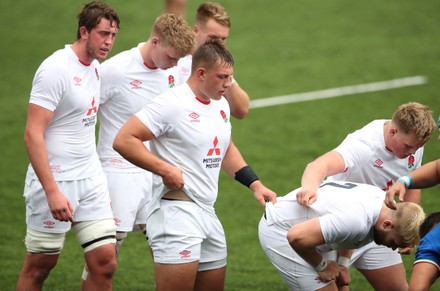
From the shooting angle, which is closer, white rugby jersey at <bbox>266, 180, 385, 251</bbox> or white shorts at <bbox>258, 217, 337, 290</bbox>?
white rugby jersey at <bbox>266, 180, 385, 251</bbox>

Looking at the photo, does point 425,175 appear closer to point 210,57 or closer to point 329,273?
point 329,273

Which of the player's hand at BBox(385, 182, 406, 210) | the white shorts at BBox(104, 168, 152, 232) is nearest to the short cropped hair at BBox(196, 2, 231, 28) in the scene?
the white shorts at BBox(104, 168, 152, 232)

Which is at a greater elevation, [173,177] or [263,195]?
[173,177]

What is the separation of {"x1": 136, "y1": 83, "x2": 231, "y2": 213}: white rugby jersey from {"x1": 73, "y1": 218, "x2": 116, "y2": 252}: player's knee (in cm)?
56

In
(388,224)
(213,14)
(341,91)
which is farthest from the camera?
(341,91)

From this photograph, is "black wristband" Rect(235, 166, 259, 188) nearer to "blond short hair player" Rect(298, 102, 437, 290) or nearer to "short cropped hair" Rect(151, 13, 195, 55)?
"blond short hair player" Rect(298, 102, 437, 290)

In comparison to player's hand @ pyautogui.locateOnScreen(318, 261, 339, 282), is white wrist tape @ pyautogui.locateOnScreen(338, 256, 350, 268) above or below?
below

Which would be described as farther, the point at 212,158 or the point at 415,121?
the point at 415,121

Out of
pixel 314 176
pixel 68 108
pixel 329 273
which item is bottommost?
pixel 329 273

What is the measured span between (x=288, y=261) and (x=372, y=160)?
1089 millimetres

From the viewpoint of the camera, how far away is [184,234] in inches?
253

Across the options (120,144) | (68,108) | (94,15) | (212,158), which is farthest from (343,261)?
(94,15)

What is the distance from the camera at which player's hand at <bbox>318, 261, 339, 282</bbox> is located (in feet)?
21.7

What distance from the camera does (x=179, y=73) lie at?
791 cm
